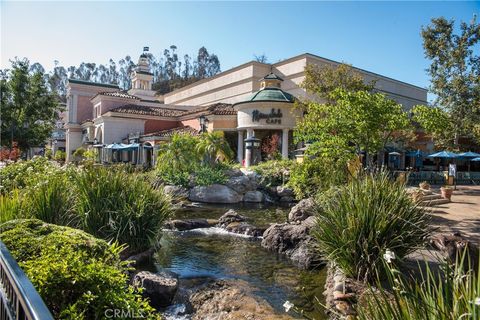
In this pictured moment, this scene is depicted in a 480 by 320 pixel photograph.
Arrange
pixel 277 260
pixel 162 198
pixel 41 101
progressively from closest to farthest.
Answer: pixel 162 198 → pixel 277 260 → pixel 41 101

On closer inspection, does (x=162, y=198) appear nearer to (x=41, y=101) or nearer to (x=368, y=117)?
(x=368, y=117)

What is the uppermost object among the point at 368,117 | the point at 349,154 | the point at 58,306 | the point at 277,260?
the point at 368,117

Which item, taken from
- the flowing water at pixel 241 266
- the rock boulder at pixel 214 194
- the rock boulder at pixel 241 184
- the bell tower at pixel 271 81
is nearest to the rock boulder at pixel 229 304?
the flowing water at pixel 241 266

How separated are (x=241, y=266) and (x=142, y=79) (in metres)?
44.2

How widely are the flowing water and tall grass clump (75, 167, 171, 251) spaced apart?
1.00m

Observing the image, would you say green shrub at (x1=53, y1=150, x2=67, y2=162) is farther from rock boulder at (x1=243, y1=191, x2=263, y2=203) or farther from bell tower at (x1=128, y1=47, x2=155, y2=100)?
rock boulder at (x1=243, y1=191, x2=263, y2=203)

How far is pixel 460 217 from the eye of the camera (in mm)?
11320

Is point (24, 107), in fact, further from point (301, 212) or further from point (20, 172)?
point (301, 212)

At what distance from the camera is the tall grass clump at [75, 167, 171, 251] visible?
6555mm

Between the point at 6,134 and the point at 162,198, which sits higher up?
the point at 6,134

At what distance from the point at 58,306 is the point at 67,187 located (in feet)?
14.2

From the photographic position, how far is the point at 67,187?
6.69 metres

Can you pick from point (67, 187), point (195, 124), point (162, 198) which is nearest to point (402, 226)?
point (162, 198)
